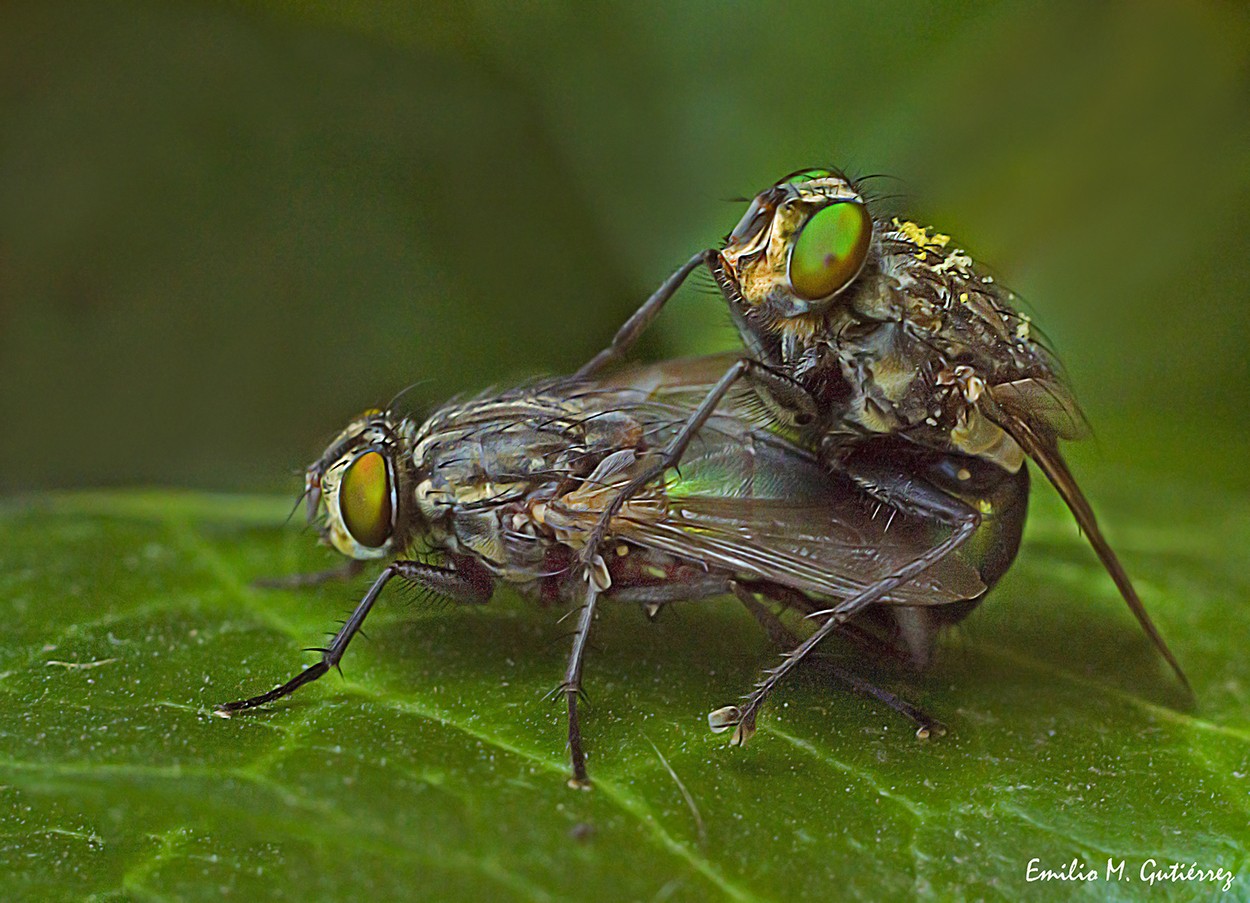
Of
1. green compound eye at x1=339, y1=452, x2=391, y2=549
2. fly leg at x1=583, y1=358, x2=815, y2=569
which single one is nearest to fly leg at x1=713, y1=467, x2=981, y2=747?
fly leg at x1=583, y1=358, x2=815, y2=569

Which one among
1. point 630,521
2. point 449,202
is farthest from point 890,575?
point 449,202

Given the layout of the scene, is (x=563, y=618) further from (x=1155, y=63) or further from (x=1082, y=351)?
(x=1155, y=63)

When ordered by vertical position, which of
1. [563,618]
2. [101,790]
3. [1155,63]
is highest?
[1155,63]

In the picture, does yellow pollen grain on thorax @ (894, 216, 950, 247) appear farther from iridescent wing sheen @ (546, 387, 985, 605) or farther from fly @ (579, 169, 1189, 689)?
iridescent wing sheen @ (546, 387, 985, 605)

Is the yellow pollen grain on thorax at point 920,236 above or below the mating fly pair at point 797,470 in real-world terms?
above

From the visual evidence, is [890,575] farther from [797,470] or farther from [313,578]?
[313,578]

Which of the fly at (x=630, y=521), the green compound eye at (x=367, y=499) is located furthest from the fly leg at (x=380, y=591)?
the green compound eye at (x=367, y=499)

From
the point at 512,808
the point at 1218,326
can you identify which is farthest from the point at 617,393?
the point at 1218,326

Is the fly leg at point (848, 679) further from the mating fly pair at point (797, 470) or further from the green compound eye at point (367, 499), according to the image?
the green compound eye at point (367, 499)
